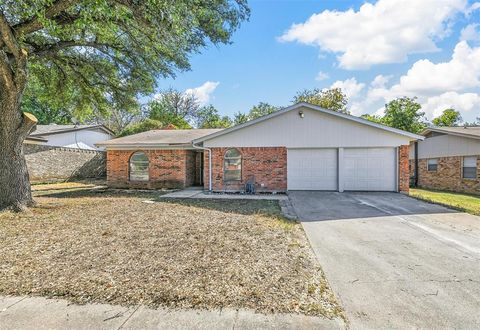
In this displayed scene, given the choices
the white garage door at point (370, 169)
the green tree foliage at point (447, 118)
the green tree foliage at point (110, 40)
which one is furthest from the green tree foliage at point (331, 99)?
the green tree foliage at point (110, 40)

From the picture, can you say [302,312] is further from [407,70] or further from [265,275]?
[407,70]

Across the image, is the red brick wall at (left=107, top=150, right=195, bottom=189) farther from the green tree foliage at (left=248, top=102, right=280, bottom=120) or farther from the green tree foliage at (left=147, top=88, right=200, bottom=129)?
the green tree foliage at (left=248, top=102, right=280, bottom=120)

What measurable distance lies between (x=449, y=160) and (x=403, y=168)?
6.78 meters

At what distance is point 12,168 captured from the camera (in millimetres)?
7730

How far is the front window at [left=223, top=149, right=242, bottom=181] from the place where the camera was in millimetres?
12797

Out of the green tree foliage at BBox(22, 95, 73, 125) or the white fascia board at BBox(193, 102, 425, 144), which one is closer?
the white fascia board at BBox(193, 102, 425, 144)

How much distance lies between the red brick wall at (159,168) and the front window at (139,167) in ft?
0.70

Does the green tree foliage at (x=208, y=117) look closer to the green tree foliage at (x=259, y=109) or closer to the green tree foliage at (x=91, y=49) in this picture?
the green tree foliage at (x=259, y=109)

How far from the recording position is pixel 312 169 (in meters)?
12.5

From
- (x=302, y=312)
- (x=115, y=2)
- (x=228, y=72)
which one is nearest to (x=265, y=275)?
(x=302, y=312)

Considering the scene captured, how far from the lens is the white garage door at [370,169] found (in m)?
12.0

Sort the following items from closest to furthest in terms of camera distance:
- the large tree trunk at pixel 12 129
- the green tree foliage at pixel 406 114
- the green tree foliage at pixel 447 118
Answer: the large tree trunk at pixel 12 129 → the green tree foliage at pixel 406 114 → the green tree foliage at pixel 447 118

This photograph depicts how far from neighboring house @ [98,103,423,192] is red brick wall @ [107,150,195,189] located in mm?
1003

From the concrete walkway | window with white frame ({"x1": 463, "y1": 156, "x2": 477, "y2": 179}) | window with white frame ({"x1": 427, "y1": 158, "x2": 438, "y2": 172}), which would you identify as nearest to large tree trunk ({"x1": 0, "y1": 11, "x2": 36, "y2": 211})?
the concrete walkway
